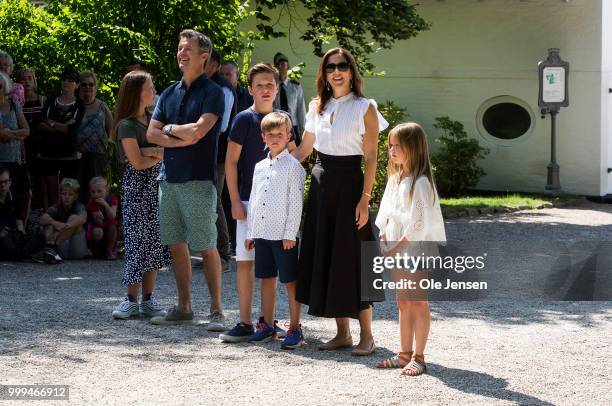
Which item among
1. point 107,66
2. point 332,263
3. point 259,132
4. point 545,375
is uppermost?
point 107,66

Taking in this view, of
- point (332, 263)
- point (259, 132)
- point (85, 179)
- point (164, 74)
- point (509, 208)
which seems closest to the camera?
point (332, 263)

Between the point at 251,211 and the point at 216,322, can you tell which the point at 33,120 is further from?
the point at 251,211

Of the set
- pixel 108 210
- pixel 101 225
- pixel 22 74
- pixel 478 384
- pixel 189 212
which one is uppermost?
pixel 22 74

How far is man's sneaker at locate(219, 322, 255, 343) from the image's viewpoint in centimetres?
755

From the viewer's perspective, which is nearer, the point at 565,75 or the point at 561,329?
the point at 561,329

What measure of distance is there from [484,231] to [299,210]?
23.7ft

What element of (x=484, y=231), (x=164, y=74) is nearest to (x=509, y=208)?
(x=484, y=231)

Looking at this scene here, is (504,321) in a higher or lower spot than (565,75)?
lower

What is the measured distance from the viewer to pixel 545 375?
660 centimetres

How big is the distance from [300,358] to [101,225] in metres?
5.05

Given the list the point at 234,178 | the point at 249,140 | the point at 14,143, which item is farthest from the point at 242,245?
the point at 14,143

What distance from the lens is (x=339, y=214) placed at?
7.19m

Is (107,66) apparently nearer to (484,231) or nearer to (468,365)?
(484,231)

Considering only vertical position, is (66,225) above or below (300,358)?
above
